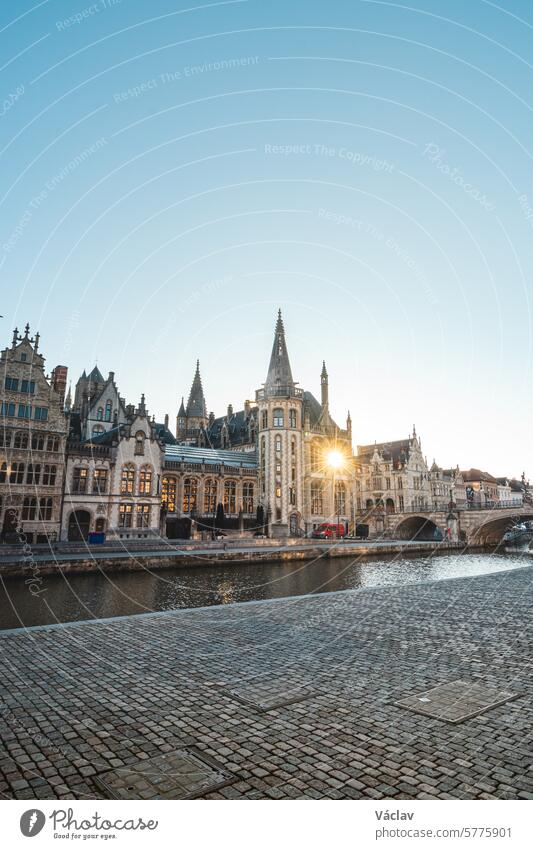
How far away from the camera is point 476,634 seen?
34.8 ft

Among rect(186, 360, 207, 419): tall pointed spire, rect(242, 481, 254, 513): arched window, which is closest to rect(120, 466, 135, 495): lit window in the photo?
rect(242, 481, 254, 513): arched window

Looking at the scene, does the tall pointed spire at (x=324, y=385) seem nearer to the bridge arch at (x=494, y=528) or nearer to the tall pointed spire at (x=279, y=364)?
the tall pointed spire at (x=279, y=364)

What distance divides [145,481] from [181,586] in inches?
891

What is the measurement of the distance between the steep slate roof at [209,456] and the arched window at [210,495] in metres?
1.92

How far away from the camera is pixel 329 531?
54.1 meters

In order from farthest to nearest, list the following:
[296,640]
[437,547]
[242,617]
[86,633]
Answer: [437,547] < [242,617] < [86,633] < [296,640]

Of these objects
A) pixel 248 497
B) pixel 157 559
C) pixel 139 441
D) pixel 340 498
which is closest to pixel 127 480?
pixel 139 441

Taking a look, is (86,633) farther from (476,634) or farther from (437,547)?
(437,547)

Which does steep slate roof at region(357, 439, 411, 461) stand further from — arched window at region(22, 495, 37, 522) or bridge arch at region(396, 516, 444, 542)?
arched window at region(22, 495, 37, 522)


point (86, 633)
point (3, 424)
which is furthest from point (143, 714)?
point (3, 424)

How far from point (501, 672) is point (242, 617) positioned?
6.36 m

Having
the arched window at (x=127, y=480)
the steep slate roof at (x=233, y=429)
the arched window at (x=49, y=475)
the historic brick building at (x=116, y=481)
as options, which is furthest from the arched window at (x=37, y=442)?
the steep slate roof at (x=233, y=429)

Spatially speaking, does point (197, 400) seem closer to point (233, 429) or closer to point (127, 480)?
point (233, 429)

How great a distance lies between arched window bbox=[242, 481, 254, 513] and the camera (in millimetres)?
54375
